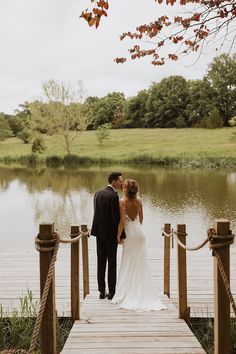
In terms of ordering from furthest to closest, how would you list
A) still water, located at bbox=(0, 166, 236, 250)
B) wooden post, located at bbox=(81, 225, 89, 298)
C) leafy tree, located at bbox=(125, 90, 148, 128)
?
leafy tree, located at bbox=(125, 90, 148, 128), still water, located at bbox=(0, 166, 236, 250), wooden post, located at bbox=(81, 225, 89, 298)

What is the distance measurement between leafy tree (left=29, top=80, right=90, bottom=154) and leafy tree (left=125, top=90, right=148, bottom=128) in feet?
84.0

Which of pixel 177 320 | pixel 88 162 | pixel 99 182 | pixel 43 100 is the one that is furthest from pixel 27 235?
pixel 43 100

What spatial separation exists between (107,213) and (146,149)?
147ft

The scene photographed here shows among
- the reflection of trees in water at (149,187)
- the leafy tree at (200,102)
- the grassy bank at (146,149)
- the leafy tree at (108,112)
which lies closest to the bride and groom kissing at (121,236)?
the reflection of trees in water at (149,187)

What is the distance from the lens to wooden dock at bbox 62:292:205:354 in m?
4.30

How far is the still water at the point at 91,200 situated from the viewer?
52.1ft

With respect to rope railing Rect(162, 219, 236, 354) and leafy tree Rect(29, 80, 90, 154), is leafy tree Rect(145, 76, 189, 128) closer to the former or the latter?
leafy tree Rect(29, 80, 90, 154)

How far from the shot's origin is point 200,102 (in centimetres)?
6500

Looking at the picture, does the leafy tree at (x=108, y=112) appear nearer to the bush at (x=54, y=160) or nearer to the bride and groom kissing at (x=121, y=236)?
the bush at (x=54, y=160)

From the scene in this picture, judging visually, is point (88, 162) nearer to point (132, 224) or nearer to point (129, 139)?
point (129, 139)

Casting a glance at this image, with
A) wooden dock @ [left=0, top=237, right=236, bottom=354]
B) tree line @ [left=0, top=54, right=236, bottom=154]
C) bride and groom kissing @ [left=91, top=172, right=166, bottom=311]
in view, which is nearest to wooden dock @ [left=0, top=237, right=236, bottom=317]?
wooden dock @ [left=0, top=237, right=236, bottom=354]

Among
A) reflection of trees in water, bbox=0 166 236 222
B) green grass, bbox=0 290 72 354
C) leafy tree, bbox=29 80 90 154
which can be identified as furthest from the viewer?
leafy tree, bbox=29 80 90 154

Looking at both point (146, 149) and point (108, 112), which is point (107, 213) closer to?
point (146, 149)

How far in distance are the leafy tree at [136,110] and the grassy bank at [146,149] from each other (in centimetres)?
528
